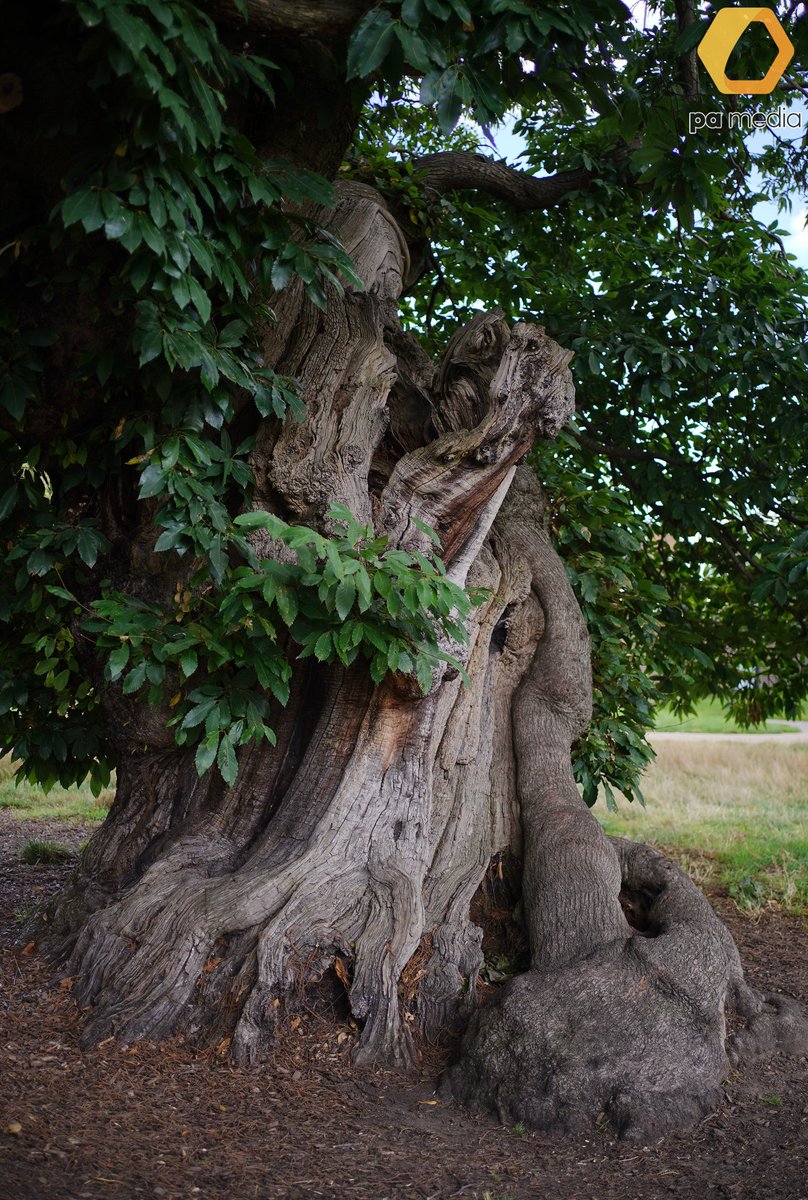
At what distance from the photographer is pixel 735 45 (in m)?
4.52

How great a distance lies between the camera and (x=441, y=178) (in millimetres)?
6262

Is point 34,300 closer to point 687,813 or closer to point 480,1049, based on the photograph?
point 480,1049

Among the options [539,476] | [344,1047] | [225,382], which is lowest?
[344,1047]

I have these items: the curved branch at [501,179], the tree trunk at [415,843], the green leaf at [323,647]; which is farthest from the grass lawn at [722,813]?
the curved branch at [501,179]

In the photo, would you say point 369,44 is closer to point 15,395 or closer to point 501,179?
point 15,395

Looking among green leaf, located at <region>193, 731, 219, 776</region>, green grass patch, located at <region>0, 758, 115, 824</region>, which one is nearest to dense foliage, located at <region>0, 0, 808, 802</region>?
green leaf, located at <region>193, 731, 219, 776</region>

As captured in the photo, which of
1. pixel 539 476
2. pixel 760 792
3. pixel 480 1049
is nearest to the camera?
pixel 480 1049

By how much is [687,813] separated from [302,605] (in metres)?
7.80

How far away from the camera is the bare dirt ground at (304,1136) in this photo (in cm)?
287

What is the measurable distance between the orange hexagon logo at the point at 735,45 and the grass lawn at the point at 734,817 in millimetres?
4890

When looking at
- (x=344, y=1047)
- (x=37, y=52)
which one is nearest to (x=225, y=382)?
(x=37, y=52)

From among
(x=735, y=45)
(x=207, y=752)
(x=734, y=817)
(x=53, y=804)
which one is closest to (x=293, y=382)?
(x=207, y=752)

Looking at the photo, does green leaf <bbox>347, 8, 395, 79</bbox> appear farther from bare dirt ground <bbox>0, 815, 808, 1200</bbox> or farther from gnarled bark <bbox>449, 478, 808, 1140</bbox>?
bare dirt ground <bbox>0, 815, 808, 1200</bbox>

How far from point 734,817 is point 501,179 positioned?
6.76 m
